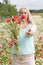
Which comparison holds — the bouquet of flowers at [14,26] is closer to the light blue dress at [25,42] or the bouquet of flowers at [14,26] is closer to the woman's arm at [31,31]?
the light blue dress at [25,42]

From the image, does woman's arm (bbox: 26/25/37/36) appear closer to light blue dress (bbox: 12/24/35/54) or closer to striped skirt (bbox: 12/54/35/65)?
light blue dress (bbox: 12/24/35/54)

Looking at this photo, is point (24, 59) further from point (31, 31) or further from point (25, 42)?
point (31, 31)

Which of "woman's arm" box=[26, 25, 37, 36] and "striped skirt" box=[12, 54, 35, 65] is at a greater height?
"woman's arm" box=[26, 25, 37, 36]

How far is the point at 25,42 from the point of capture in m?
4.07

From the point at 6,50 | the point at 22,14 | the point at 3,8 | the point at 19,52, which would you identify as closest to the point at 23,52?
the point at 19,52

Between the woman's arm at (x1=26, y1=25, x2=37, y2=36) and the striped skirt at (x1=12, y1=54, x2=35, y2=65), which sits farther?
the striped skirt at (x1=12, y1=54, x2=35, y2=65)

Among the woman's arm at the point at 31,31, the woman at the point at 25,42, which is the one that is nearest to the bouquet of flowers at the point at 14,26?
the woman at the point at 25,42

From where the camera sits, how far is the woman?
4035mm

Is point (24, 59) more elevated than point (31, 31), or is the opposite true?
point (31, 31)

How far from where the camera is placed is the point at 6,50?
592cm

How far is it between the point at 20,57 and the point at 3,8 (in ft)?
92.4

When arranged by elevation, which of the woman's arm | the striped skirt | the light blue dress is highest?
the woman's arm

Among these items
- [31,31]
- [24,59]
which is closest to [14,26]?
[31,31]

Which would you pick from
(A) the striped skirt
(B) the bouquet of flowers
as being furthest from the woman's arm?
(A) the striped skirt
